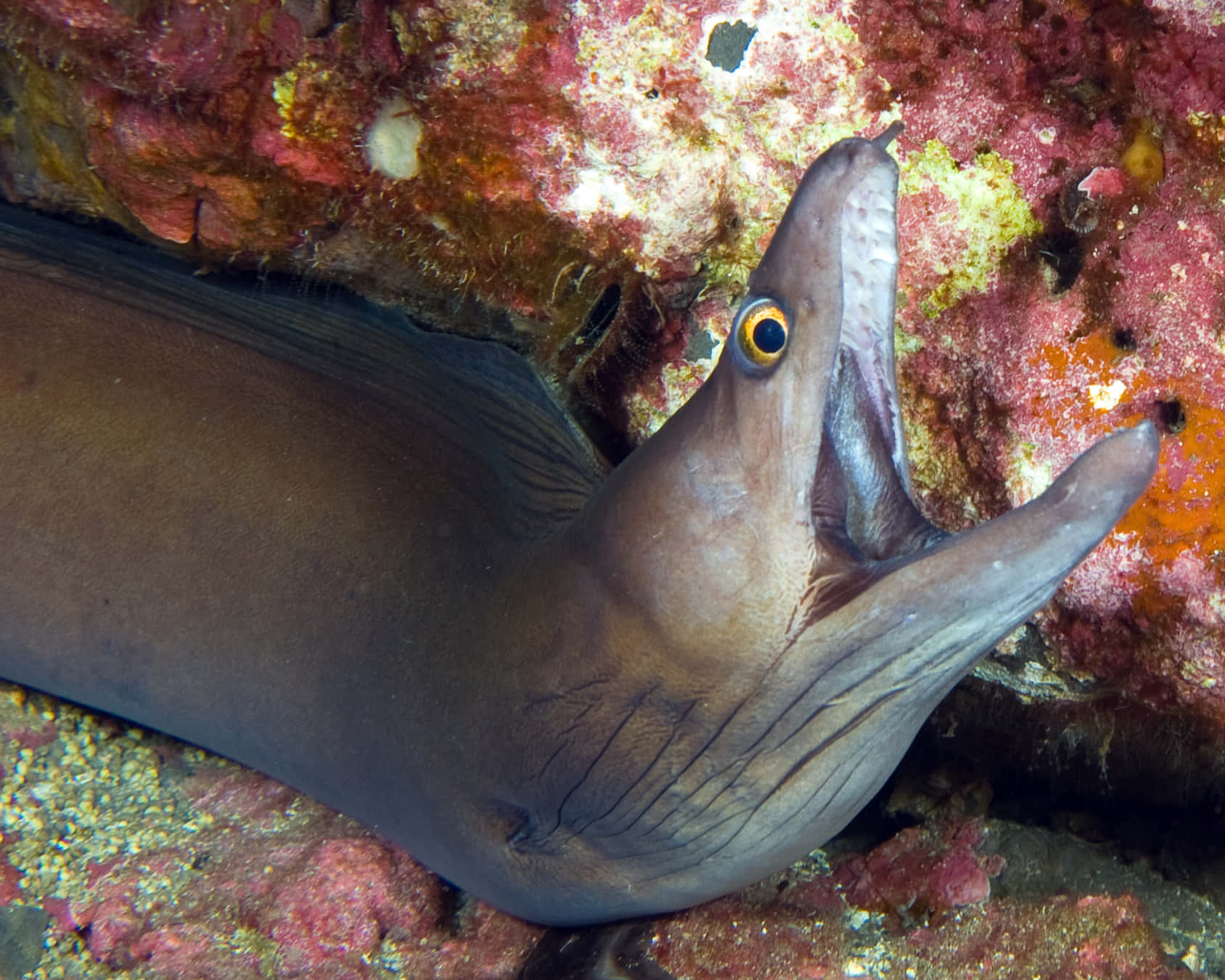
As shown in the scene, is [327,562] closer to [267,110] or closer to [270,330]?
[270,330]

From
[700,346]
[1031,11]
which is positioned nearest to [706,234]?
[700,346]

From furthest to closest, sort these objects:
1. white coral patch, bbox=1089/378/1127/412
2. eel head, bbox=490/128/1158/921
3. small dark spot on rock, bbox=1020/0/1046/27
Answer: white coral patch, bbox=1089/378/1127/412, small dark spot on rock, bbox=1020/0/1046/27, eel head, bbox=490/128/1158/921

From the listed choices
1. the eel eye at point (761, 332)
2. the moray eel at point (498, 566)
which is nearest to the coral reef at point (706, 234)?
the moray eel at point (498, 566)

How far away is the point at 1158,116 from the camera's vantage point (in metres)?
1.75

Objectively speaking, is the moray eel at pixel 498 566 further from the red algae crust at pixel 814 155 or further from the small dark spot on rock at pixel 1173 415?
→ the small dark spot on rock at pixel 1173 415

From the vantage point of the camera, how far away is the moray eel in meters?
1.58

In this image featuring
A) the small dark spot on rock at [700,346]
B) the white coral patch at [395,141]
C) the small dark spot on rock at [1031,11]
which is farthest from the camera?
the small dark spot on rock at [700,346]

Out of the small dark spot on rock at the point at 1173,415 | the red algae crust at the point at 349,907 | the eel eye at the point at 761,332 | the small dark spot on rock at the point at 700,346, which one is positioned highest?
the small dark spot on rock at the point at 1173,415

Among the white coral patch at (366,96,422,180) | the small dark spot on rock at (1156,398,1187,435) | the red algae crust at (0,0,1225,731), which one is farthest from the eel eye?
the white coral patch at (366,96,422,180)

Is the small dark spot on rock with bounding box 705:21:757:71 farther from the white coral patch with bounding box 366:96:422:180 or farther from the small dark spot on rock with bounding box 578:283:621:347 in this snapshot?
the white coral patch with bounding box 366:96:422:180

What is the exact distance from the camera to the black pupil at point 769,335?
1520mm

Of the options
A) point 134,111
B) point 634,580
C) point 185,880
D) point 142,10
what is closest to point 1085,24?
point 634,580

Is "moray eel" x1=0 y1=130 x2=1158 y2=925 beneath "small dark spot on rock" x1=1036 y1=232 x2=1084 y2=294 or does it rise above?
beneath

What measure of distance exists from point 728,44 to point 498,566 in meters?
1.37
